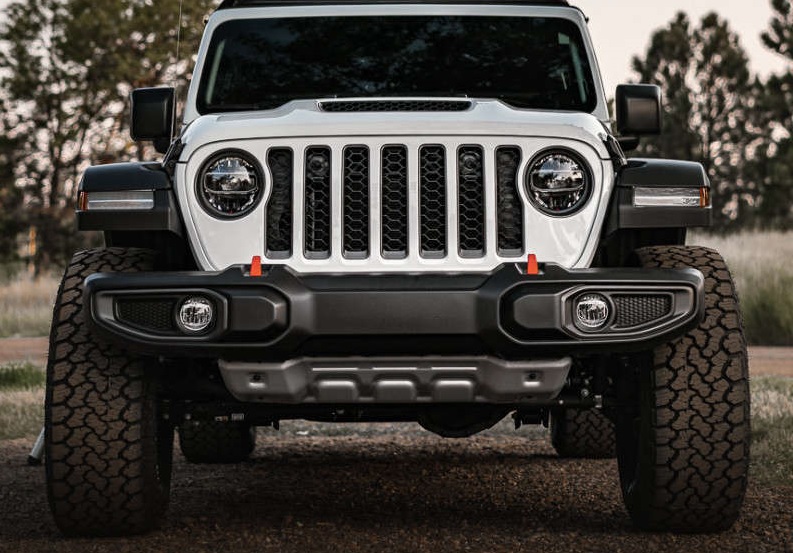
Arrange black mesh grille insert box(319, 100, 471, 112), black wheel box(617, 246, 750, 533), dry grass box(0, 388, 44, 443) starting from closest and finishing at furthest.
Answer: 1. black wheel box(617, 246, 750, 533)
2. black mesh grille insert box(319, 100, 471, 112)
3. dry grass box(0, 388, 44, 443)

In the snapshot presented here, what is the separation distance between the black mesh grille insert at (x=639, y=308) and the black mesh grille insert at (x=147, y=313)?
155 centimetres

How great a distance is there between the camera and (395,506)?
5.88 meters

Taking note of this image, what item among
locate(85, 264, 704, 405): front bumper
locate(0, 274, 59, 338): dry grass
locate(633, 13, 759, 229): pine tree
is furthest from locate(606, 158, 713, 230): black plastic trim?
locate(633, 13, 759, 229): pine tree

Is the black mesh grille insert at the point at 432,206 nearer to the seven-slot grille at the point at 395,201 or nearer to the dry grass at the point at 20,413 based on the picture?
the seven-slot grille at the point at 395,201

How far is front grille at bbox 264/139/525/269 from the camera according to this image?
15.8 feet

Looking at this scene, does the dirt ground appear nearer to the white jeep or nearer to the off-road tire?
the off-road tire

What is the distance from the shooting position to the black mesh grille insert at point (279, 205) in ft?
16.1

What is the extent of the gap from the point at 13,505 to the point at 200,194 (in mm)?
1914

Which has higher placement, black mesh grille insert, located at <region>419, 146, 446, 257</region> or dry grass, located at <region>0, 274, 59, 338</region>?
black mesh grille insert, located at <region>419, 146, 446, 257</region>

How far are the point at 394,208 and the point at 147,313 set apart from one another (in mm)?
973

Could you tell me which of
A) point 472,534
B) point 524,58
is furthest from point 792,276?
point 472,534

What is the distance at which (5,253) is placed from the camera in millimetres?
28219

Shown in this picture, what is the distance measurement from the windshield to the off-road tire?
6.96 feet

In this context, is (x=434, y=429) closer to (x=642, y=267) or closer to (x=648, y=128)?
(x=642, y=267)
